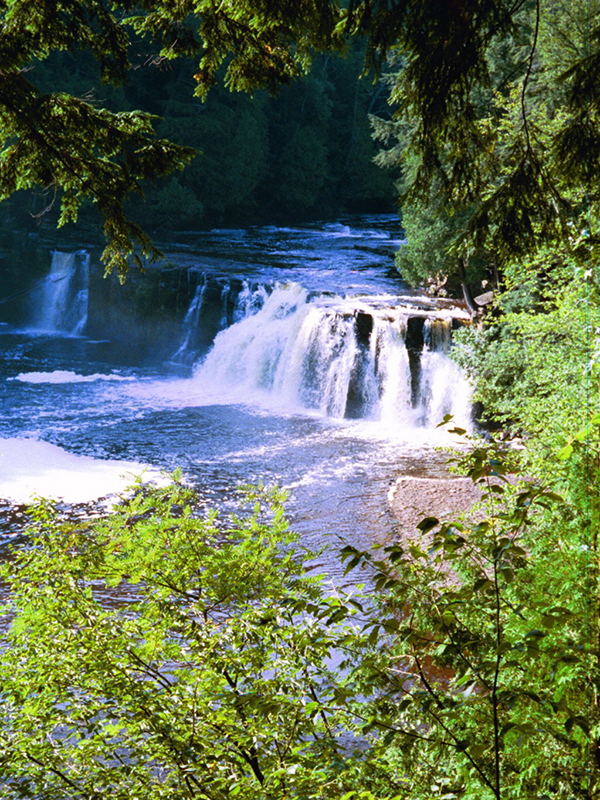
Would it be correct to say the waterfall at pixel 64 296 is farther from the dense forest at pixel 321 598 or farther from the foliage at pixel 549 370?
the dense forest at pixel 321 598

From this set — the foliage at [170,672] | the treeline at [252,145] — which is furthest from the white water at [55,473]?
the treeline at [252,145]

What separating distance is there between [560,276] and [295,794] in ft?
29.5

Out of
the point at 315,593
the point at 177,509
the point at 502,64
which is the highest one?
the point at 502,64

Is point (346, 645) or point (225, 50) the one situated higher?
point (225, 50)

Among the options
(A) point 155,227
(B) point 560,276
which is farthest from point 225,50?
(A) point 155,227

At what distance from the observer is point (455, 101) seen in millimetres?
2990

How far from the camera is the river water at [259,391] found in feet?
39.6

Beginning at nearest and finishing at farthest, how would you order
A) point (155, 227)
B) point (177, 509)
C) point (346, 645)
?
1. point (346, 645)
2. point (177, 509)
3. point (155, 227)

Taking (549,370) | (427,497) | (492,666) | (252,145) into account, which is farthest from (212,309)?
(492,666)

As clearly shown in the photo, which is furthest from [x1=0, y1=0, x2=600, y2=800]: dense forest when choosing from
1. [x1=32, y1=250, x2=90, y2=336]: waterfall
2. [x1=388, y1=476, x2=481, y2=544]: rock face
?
[x1=32, y1=250, x2=90, y2=336]: waterfall

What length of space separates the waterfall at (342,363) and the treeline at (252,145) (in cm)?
1163

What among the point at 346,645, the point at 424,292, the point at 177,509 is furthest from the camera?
the point at 424,292

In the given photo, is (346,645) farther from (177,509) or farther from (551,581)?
(177,509)

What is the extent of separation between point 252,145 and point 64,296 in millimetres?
11543
